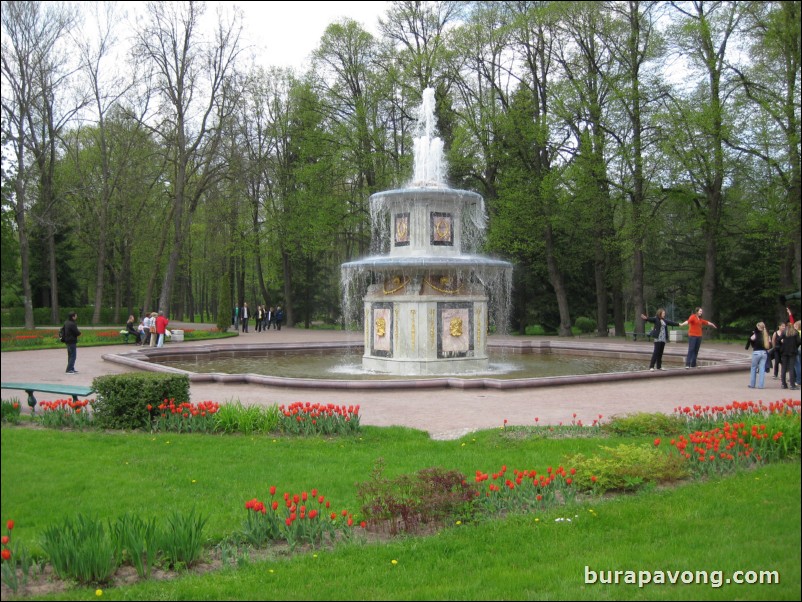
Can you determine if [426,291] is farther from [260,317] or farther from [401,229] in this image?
[260,317]

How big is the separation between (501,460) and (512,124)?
29.1m

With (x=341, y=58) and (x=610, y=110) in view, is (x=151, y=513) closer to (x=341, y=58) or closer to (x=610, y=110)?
(x=610, y=110)

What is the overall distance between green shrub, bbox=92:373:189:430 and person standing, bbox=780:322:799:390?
41.2 ft

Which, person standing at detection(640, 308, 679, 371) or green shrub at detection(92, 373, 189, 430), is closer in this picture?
green shrub at detection(92, 373, 189, 430)

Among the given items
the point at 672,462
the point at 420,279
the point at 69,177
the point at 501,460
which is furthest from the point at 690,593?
the point at 69,177

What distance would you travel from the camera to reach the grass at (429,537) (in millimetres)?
4633

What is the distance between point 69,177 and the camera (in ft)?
153

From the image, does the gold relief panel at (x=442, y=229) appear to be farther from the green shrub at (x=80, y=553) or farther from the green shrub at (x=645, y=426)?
the green shrub at (x=80, y=553)

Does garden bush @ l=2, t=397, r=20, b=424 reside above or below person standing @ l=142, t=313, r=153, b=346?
below

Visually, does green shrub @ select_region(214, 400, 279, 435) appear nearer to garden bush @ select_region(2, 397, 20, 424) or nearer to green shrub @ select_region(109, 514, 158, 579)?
garden bush @ select_region(2, 397, 20, 424)

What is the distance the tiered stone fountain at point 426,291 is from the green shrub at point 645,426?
872cm

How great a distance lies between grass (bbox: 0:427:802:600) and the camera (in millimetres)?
4633

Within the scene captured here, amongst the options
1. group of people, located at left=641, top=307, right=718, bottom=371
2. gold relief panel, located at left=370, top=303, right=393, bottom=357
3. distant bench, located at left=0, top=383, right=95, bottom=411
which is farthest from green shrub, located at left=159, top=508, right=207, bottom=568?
group of people, located at left=641, top=307, right=718, bottom=371

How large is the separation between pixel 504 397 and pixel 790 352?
6.50 metres
